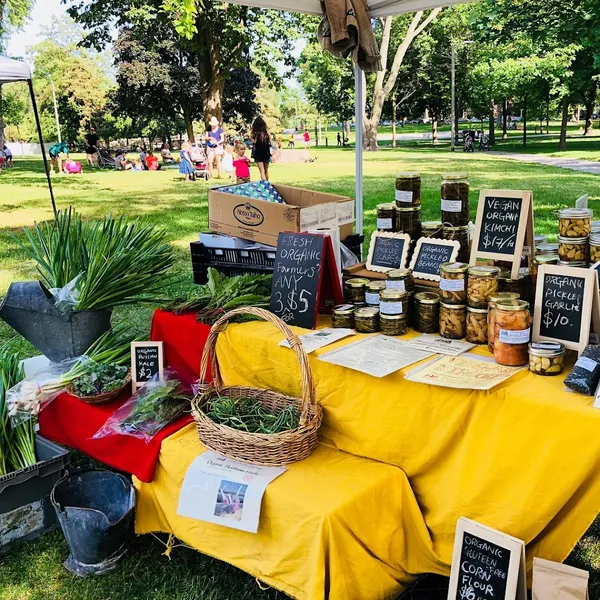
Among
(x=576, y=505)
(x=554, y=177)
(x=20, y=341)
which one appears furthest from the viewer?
(x=554, y=177)

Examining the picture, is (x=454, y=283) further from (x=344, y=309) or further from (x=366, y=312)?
(x=344, y=309)

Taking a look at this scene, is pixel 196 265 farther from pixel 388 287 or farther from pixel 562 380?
pixel 562 380

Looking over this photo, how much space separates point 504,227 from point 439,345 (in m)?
0.52

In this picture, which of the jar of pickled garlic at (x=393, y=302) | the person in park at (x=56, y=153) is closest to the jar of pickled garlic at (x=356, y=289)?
the jar of pickled garlic at (x=393, y=302)

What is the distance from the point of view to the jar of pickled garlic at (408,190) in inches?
114

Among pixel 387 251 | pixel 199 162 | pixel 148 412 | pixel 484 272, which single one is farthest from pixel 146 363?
pixel 199 162

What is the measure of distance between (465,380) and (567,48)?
64.2ft

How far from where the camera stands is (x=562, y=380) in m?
2.02

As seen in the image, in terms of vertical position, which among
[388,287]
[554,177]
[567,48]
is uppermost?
[567,48]

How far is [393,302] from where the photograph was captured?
2.46 metres

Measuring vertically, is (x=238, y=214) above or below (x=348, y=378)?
above

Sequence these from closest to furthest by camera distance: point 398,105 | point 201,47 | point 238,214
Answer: point 238,214 → point 201,47 → point 398,105

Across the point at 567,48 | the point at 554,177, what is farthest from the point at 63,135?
the point at 554,177

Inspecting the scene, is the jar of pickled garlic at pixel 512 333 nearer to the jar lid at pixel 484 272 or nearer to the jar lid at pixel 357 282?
the jar lid at pixel 484 272
